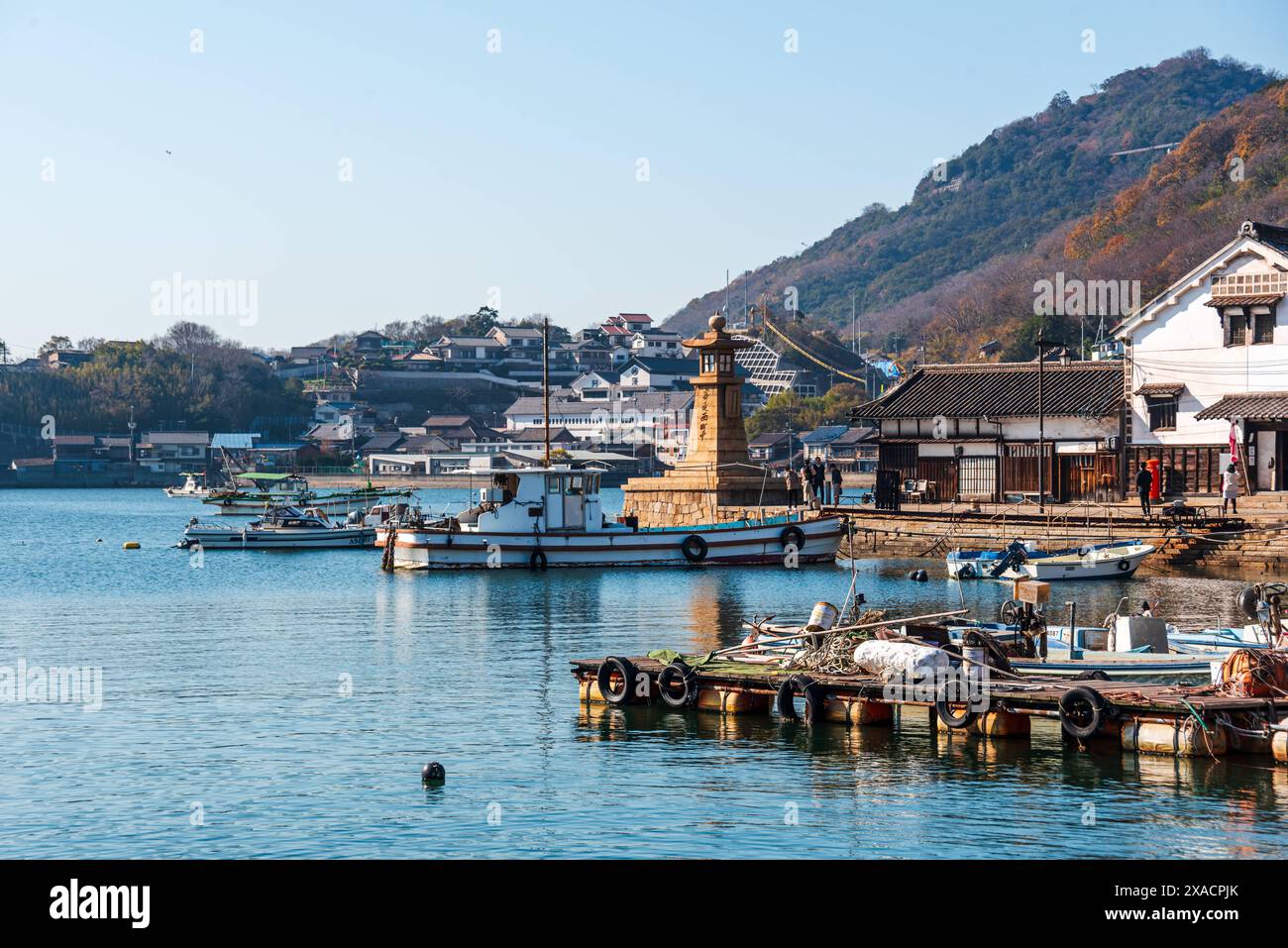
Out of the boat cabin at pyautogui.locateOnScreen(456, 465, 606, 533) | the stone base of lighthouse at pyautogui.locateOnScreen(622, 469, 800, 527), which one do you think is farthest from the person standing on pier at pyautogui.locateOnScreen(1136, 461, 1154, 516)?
the boat cabin at pyautogui.locateOnScreen(456, 465, 606, 533)

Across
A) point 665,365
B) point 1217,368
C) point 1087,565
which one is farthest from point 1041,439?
point 665,365

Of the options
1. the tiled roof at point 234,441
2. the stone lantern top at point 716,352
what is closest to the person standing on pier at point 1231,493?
the stone lantern top at point 716,352

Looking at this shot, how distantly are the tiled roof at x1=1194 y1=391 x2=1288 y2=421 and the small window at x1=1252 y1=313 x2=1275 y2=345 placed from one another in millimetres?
1848

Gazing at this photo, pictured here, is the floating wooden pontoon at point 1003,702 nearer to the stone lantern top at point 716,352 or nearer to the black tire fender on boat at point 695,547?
the black tire fender on boat at point 695,547

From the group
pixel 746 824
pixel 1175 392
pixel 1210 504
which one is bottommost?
pixel 746 824

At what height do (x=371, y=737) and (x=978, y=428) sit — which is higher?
(x=978, y=428)

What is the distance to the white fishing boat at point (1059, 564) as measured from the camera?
44.4 metres

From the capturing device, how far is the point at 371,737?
23.2 m

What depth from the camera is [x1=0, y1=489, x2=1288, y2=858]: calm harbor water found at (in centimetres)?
1739
